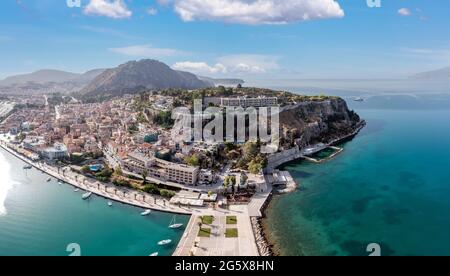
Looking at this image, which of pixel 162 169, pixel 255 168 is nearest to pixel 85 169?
pixel 162 169

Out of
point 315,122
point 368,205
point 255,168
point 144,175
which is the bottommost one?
point 368,205

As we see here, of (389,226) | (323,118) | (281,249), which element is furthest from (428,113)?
(281,249)

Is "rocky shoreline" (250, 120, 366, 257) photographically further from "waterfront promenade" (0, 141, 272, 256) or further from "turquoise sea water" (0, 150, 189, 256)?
"turquoise sea water" (0, 150, 189, 256)

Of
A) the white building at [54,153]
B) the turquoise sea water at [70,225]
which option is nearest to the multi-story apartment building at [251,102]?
the white building at [54,153]

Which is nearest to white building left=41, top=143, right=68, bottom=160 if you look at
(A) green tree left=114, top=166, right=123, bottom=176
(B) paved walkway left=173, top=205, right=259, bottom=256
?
(A) green tree left=114, top=166, right=123, bottom=176

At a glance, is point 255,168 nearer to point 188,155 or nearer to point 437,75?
point 188,155

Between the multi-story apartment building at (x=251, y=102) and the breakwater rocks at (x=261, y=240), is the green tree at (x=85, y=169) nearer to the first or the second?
the breakwater rocks at (x=261, y=240)
